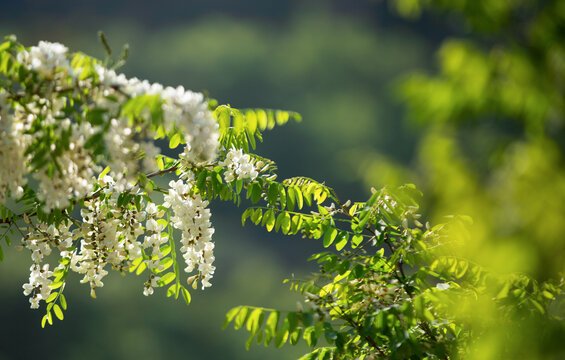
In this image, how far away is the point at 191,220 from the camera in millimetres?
1996

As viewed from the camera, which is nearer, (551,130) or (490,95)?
(551,130)

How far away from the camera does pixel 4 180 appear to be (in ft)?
4.72

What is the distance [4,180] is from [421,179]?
3.73ft

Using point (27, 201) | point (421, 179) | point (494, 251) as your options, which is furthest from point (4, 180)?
point (494, 251)

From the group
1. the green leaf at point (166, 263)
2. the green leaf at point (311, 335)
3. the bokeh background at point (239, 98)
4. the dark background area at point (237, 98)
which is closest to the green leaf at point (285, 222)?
the green leaf at point (311, 335)

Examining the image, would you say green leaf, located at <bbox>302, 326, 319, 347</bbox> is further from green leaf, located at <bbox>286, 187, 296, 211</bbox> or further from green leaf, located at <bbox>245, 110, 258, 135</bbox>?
green leaf, located at <bbox>245, 110, 258, 135</bbox>

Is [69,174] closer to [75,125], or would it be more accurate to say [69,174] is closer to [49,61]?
[75,125]

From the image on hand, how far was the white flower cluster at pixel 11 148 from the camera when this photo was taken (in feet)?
4.58

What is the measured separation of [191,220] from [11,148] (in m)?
0.74

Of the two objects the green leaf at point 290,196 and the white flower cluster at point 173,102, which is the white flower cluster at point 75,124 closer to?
the white flower cluster at point 173,102

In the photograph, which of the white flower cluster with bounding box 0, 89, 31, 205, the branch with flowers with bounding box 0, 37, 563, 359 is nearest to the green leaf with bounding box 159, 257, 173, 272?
the branch with flowers with bounding box 0, 37, 563, 359

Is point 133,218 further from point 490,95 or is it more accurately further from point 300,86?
point 300,86

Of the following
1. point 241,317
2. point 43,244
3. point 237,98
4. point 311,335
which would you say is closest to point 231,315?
point 241,317

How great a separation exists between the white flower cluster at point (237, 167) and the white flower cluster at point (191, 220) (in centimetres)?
15
